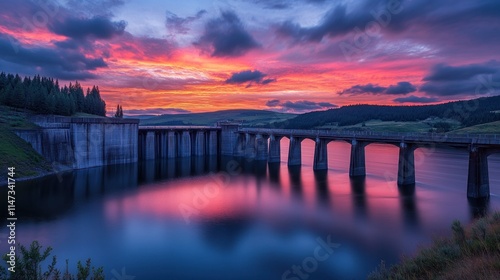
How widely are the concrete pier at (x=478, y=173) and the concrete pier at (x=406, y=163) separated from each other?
862cm

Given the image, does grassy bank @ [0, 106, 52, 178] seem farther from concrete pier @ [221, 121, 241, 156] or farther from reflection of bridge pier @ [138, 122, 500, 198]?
concrete pier @ [221, 121, 241, 156]

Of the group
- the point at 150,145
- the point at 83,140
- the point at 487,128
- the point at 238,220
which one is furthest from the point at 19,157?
the point at 487,128

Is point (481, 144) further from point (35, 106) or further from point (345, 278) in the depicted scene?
point (35, 106)

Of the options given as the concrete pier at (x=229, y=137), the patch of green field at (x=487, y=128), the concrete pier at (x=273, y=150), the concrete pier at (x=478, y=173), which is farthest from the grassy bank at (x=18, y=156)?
the patch of green field at (x=487, y=128)

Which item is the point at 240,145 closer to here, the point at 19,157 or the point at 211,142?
the point at 211,142

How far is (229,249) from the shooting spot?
2436 cm

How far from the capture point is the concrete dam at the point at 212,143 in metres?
36.7

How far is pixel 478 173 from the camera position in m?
35.4

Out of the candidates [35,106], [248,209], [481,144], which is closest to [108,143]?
[35,106]

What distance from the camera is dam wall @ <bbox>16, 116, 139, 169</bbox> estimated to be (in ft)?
175

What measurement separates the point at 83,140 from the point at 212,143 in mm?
36369

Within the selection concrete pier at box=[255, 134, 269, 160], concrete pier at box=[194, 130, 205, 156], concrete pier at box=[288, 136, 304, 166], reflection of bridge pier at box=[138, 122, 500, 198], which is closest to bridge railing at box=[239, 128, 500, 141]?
reflection of bridge pier at box=[138, 122, 500, 198]

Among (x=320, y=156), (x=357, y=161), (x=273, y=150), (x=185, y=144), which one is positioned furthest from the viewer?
(x=185, y=144)

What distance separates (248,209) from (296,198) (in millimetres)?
7758
